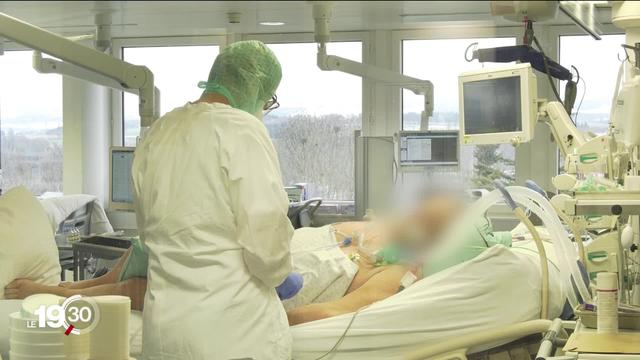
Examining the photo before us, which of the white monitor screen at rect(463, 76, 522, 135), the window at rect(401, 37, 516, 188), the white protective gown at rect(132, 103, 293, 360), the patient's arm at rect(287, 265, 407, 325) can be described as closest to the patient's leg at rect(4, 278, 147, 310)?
the white protective gown at rect(132, 103, 293, 360)

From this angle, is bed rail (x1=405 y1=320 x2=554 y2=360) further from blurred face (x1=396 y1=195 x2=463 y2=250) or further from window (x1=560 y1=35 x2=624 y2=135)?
window (x1=560 y1=35 x2=624 y2=135)

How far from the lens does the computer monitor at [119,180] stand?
277cm

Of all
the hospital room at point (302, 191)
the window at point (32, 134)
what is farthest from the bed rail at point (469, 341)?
the window at point (32, 134)

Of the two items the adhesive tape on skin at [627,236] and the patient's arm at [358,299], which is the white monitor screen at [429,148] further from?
the adhesive tape on skin at [627,236]

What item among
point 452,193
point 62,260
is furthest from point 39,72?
point 452,193

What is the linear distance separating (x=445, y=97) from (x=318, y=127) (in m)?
0.52

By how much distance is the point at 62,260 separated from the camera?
261cm

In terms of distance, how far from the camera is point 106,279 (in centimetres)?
249

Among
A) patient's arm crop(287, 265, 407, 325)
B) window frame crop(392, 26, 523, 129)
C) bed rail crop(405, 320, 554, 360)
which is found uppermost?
window frame crop(392, 26, 523, 129)

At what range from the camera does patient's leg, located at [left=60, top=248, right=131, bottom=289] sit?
241 centimetres

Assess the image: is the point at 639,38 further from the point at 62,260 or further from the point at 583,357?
the point at 62,260

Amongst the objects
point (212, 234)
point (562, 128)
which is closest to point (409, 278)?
point (562, 128)

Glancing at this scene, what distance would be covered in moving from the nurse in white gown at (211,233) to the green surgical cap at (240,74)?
0.24 feet

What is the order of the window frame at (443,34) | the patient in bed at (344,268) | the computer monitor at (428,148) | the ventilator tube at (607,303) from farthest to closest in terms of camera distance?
the computer monitor at (428,148)
the window frame at (443,34)
the patient in bed at (344,268)
the ventilator tube at (607,303)
